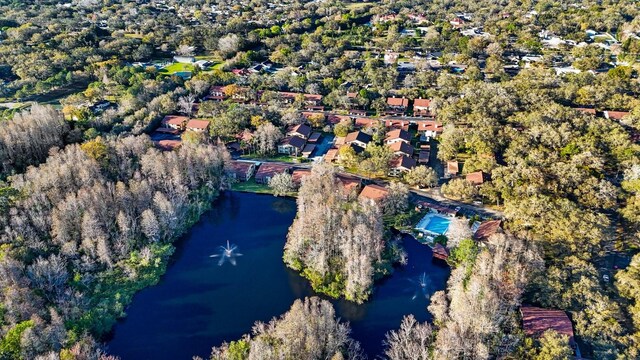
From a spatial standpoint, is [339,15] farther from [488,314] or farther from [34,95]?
[488,314]

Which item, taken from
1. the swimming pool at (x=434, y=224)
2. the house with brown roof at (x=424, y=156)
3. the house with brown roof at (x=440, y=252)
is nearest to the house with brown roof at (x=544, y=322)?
the house with brown roof at (x=440, y=252)

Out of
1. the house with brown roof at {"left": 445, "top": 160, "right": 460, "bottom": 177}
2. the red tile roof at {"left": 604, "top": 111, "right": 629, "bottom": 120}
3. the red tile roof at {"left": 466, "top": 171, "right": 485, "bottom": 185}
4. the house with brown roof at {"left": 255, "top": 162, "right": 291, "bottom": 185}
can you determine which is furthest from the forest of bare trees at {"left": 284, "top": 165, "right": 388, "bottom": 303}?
the red tile roof at {"left": 604, "top": 111, "right": 629, "bottom": 120}

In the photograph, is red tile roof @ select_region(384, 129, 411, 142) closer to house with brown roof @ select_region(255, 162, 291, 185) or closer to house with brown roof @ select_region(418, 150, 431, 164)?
house with brown roof @ select_region(418, 150, 431, 164)

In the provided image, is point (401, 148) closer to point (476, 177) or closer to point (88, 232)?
point (476, 177)

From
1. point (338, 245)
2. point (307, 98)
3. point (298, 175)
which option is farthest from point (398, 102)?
point (338, 245)

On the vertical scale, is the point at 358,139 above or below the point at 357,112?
above
